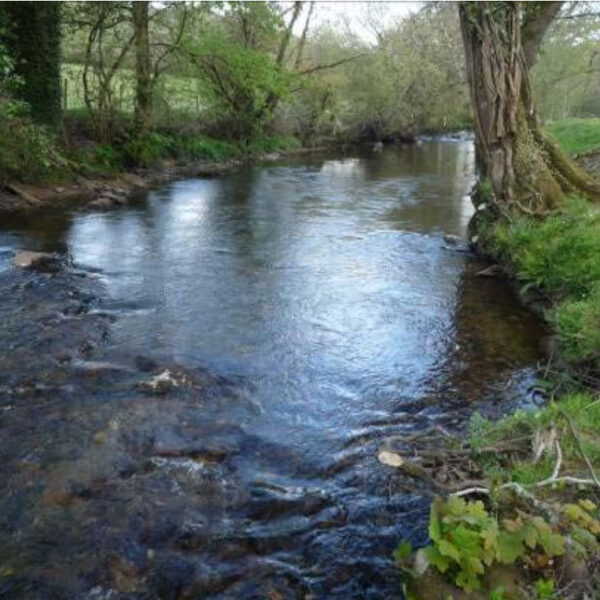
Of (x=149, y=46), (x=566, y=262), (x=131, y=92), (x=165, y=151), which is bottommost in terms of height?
(x=566, y=262)

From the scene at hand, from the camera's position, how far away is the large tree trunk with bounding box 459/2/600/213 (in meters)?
11.2

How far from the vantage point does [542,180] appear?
11.5 meters

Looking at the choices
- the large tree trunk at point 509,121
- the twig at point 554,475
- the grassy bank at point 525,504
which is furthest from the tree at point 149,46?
the twig at point 554,475

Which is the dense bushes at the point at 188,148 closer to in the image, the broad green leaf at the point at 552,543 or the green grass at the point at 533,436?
the green grass at the point at 533,436

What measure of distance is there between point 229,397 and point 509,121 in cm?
817

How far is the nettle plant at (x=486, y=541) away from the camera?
128 inches

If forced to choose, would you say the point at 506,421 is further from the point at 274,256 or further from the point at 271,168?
the point at 271,168

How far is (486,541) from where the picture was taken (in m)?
3.26

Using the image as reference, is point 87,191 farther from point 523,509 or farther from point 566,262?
point 523,509

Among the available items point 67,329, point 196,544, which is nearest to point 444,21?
point 67,329

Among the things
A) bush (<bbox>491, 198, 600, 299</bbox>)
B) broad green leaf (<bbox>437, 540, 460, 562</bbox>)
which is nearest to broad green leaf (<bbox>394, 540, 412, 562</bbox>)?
broad green leaf (<bbox>437, 540, 460, 562</bbox>)

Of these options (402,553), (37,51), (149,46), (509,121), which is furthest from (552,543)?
(149,46)

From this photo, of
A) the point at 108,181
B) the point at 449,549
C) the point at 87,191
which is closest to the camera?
the point at 449,549

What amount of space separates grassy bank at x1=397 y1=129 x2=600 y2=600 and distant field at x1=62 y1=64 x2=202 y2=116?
1885 centimetres
